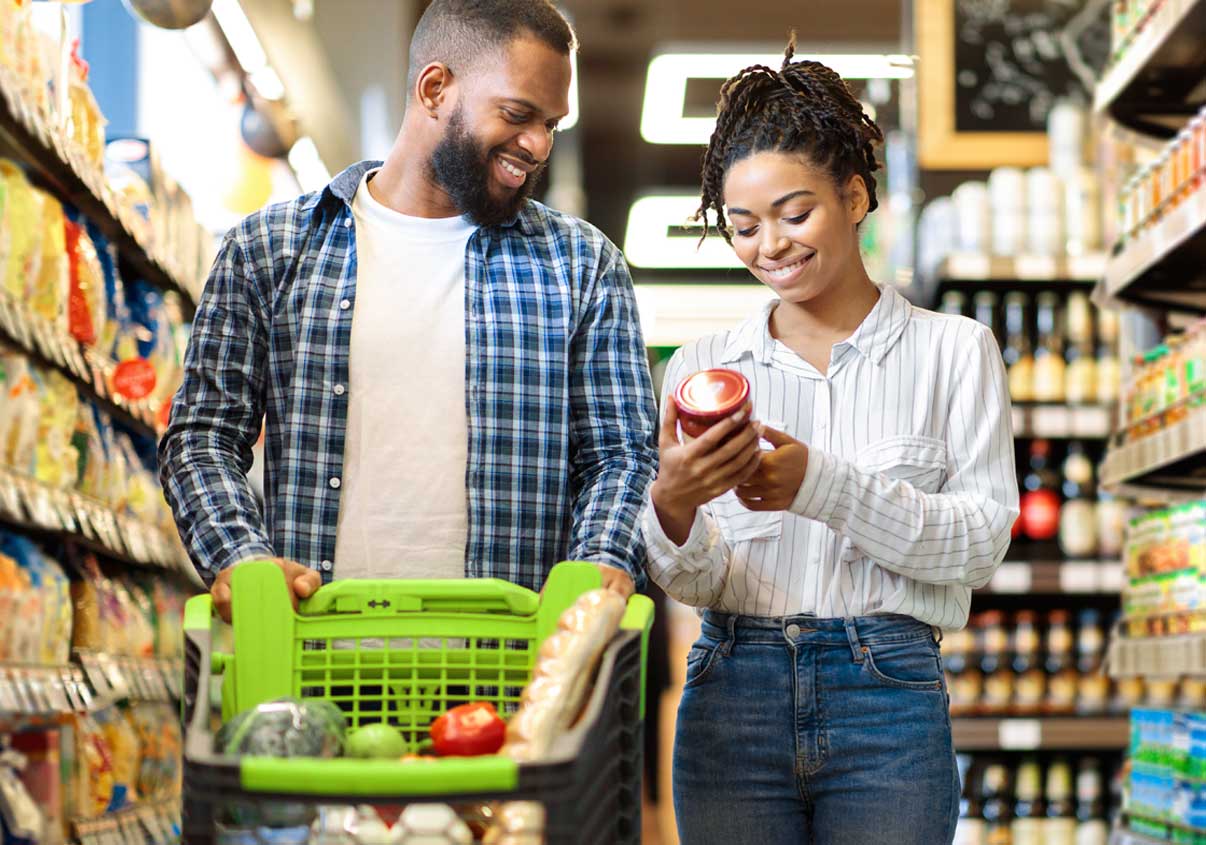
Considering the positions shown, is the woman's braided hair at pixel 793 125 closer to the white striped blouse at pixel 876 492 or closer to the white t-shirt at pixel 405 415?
the white striped blouse at pixel 876 492

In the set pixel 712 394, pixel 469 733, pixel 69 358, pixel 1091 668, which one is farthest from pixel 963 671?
pixel 469 733

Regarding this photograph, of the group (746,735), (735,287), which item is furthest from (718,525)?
(735,287)

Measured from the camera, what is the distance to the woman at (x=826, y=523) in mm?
1923

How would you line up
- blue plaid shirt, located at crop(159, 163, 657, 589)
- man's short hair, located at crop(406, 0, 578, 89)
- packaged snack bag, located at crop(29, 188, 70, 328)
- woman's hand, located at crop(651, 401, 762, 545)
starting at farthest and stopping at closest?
packaged snack bag, located at crop(29, 188, 70, 328) < man's short hair, located at crop(406, 0, 578, 89) < blue plaid shirt, located at crop(159, 163, 657, 589) < woman's hand, located at crop(651, 401, 762, 545)

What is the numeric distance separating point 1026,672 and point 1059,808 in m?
0.52

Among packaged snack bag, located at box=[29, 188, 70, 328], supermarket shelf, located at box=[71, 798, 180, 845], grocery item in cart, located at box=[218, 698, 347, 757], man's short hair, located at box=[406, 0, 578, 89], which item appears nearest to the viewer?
grocery item in cart, located at box=[218, 698, 347, 757]

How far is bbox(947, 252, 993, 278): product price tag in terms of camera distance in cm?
589

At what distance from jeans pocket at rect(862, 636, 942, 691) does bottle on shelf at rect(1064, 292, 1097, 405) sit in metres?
4.17

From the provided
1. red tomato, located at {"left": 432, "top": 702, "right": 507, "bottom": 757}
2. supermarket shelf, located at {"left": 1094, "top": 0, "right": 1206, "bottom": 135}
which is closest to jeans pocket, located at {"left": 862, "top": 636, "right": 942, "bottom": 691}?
red tomato, located at {"left": 432, "top": 702, "right": 507, "bottom": 757}

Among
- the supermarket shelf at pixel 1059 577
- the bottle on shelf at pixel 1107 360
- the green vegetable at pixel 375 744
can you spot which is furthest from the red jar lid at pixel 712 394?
the bottle on shelf at pixel 1107 360

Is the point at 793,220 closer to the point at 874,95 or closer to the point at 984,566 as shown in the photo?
the point at 984,566

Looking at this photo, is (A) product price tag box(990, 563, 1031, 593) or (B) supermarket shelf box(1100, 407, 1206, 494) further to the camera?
(A) product price tag box(990, 563, 1031, 593)

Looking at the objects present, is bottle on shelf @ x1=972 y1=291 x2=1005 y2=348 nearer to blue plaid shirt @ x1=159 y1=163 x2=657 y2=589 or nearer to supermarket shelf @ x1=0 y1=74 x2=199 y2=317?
supermarket shelf @ x1=0 y1=74 x2=199 y2=317

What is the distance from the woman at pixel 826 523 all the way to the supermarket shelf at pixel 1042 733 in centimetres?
388
